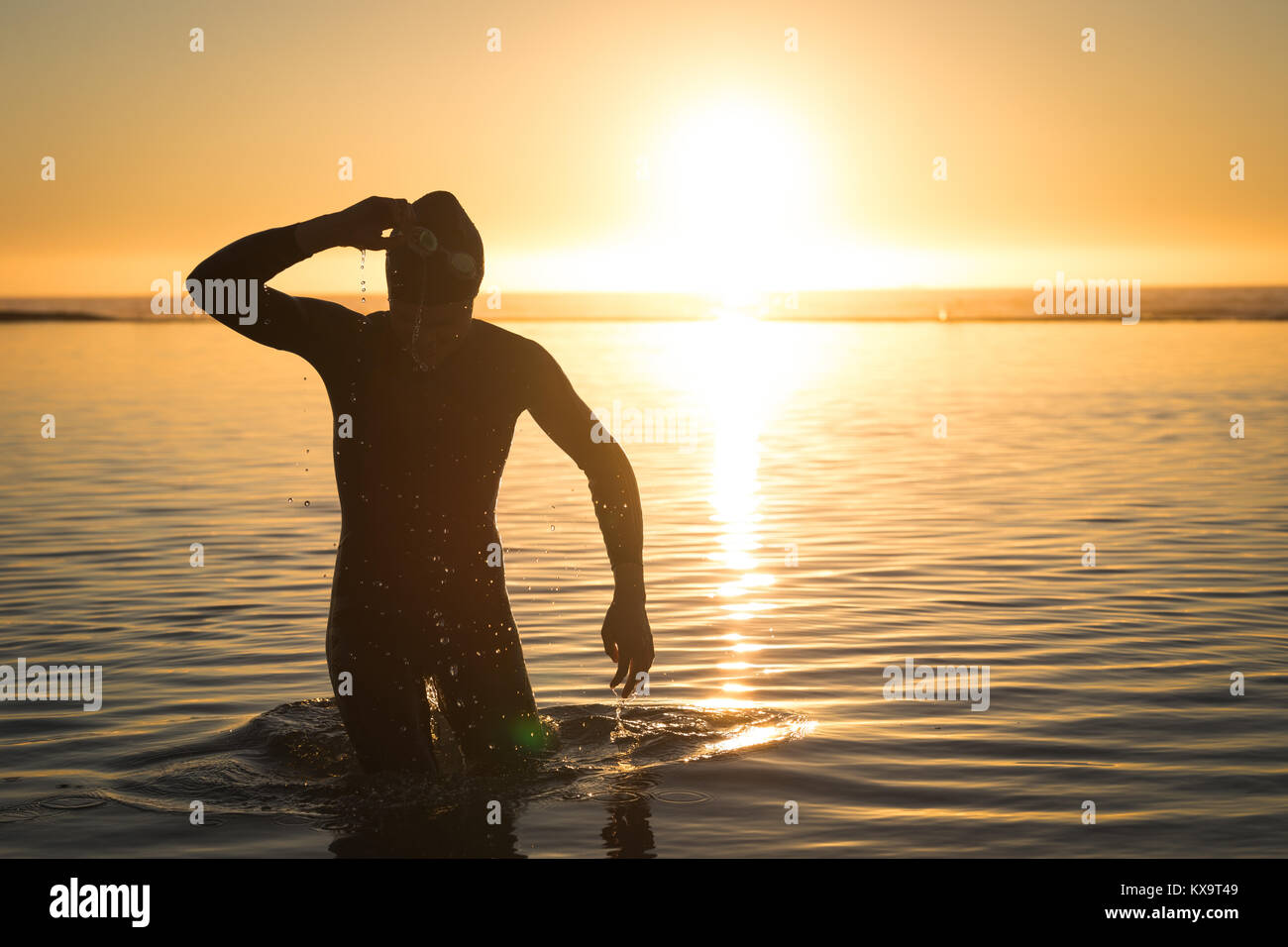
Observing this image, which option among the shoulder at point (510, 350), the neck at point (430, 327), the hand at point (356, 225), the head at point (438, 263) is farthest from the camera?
the shoulder at point (510, 350)

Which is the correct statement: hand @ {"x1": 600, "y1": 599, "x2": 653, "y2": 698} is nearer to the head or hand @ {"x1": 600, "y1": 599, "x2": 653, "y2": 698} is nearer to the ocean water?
the ocean water

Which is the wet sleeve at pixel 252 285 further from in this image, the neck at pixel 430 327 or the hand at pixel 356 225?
the neck at pixel 430 327

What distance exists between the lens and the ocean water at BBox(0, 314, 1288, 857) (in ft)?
20.5

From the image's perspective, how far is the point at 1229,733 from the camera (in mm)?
7680

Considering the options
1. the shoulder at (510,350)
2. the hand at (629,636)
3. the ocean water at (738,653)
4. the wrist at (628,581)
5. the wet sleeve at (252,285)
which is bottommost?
the ocean water at (738,653)

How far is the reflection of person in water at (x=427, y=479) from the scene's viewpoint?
19.3 feet

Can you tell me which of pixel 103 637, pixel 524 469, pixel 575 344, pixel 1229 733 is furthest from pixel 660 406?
pixel 575 344

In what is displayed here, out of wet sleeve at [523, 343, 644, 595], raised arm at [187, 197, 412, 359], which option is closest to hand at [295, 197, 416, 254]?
raised arm at [187, 197, 412, 359]

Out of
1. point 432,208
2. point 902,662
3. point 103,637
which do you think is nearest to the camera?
point 432,208

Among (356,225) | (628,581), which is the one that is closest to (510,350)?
(356,225)

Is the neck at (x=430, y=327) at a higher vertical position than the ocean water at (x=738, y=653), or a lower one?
higher

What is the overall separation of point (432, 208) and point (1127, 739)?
4564mm

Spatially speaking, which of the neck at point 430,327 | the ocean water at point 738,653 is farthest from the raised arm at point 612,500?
the ocean water at point 738,653
